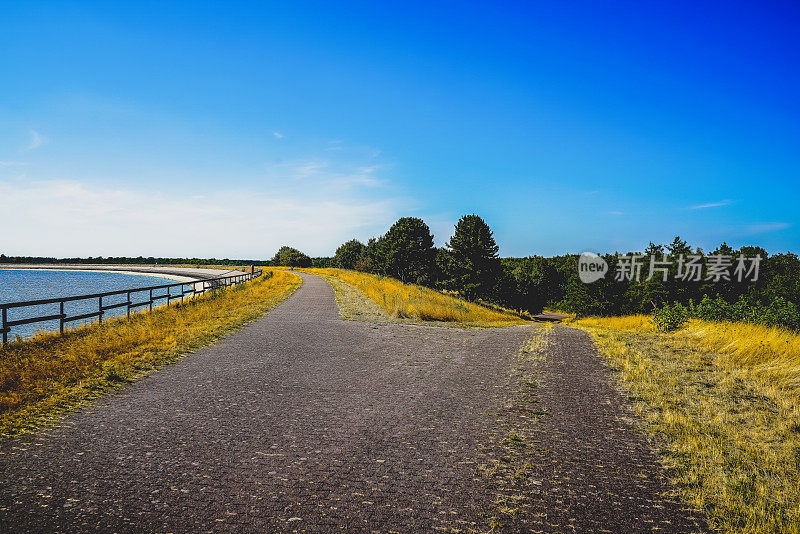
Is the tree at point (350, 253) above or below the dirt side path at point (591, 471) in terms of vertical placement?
above

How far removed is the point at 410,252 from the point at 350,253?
163 ft

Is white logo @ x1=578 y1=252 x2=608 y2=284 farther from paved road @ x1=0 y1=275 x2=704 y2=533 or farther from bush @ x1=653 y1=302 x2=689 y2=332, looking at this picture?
paved road @ x1=0 y1=275 x2=704 y2=533

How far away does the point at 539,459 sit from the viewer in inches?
182

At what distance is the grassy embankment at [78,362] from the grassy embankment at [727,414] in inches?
326

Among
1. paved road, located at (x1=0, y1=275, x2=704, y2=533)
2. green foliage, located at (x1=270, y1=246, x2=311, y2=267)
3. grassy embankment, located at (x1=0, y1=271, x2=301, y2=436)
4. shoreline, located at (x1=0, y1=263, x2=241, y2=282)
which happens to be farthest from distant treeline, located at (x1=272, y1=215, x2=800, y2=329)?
shoreline, located at (x1=0, y1=263, x2=241, y2=282)

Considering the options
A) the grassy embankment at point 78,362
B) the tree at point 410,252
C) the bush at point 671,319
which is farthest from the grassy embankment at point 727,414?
the tree at point 410,252

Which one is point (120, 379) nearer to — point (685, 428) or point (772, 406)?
point (685, 428)

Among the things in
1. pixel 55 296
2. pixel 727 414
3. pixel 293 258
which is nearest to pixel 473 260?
pixel 727 414

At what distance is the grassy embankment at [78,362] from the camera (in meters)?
6.28

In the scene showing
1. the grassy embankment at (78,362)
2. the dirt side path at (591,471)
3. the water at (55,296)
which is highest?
the dirt side path at (591,471)

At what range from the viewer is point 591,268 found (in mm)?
70000

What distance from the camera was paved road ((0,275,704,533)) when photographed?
3.50 metres

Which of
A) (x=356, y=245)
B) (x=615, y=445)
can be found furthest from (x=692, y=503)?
(x=356, y=245)

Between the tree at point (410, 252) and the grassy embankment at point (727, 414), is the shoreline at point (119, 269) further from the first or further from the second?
the grassy embankment at point (727, 414)
